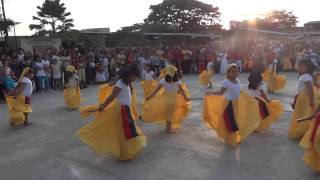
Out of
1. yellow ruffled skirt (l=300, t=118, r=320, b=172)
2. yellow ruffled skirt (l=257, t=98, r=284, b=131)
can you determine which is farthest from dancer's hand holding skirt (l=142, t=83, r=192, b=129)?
yellow ruffled skirt (l=300, t=118, r=320, b=172)

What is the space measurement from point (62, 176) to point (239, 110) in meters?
3.39

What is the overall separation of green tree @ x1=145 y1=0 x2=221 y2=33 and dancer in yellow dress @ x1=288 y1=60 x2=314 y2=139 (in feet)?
216

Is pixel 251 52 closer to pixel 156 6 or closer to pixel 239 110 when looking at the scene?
pixel 239 110

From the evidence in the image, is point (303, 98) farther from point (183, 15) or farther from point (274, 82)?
point (183, 15)

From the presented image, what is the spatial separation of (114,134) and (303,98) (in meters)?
3.62

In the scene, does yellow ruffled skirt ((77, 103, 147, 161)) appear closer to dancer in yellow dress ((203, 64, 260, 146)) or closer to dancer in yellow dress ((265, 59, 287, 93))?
dancer in yellow dress ((203, 64, 260, 146))

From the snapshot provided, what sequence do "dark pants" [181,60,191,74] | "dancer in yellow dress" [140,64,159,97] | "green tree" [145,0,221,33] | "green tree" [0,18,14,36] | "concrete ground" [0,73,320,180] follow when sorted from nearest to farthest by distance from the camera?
"concrete ground" [0,73,320,180], "dancer in yellow dress" [140,64,159,97], "dark pants" [181,60,191,74], "green tree" [0,18,14,36], "green tree" [145,0,221,33]

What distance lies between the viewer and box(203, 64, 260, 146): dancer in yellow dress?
26.7ft

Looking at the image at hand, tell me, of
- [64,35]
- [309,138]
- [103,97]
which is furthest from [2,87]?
[64,35]

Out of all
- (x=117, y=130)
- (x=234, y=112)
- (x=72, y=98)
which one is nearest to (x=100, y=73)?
(x=72, y=98)

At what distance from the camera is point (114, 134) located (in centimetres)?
734

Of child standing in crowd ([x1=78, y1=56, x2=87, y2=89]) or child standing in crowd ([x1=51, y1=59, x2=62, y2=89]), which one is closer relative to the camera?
child standing in crowd ([x1=51, y1=59, x2=62, y2=89])

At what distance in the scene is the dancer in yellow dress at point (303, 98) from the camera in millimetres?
8047

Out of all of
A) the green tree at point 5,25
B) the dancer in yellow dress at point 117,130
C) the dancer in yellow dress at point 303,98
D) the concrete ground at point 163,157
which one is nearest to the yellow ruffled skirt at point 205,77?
the concrete ground at point 163,157
